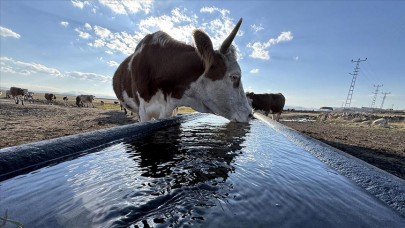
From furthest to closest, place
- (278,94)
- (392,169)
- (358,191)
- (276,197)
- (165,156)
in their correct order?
1. (278,94)
2. (392,169)
3. (165,156)
4. (358,191)
5. (276,197)

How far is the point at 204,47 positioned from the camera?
4.57 meters

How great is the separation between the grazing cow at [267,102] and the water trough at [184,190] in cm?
2132

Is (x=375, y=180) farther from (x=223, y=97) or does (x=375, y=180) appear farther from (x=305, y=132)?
(x=305, y=132)

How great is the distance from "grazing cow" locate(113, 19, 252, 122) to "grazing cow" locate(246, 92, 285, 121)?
60.0 ft

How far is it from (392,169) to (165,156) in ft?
18.9

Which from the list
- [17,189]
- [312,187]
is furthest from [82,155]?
[312,187]

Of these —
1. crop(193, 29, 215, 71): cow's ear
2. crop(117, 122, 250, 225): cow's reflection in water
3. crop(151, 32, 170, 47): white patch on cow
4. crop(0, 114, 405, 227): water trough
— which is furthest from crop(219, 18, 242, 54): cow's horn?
crop(0, 114, 405, 227): water trough

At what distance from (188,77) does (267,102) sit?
19.8 m

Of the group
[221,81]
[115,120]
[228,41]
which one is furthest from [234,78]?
[115,120]

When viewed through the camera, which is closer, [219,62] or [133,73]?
[219,62]

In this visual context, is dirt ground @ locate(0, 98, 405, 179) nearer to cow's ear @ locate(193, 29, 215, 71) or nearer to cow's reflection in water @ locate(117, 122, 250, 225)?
cow's ear @ locate(193, 29, 215, 71)

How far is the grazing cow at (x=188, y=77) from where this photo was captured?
4.66m

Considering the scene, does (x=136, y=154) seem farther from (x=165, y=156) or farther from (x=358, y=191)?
(x=358, y=191)

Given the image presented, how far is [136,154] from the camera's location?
2.37 metres
